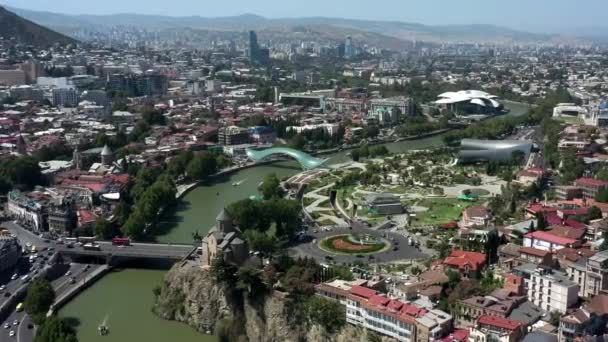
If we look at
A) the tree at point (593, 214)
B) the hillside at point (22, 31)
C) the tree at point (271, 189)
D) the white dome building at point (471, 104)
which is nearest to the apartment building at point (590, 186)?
the tree at point (593, 214)

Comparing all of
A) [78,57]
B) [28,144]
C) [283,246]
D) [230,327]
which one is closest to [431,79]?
[78,57]

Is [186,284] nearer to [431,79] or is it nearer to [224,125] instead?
[224,125]

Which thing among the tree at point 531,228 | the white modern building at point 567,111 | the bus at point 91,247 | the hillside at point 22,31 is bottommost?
the bus at point 91,247

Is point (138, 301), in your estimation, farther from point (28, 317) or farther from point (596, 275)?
point (596, 275)


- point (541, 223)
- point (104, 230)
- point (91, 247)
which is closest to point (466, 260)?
point (541, 223)

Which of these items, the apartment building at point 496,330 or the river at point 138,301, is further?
the river at point 138,301

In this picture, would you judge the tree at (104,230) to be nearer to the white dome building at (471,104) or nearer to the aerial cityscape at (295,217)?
the aerial cityscape at (295,217)

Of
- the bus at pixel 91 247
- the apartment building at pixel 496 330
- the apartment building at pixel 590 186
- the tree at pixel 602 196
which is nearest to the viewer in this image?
the apartment building at pixel 496 330

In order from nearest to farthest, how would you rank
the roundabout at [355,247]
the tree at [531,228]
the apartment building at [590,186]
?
the roundabout at [355,247] → the tree at [531,228] → the apartment building at [590,186]

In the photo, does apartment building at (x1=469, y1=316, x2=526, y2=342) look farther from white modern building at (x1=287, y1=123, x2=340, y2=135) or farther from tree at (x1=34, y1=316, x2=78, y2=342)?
white modern building at (x1=287, y1=123, x2=340, y2=135)
